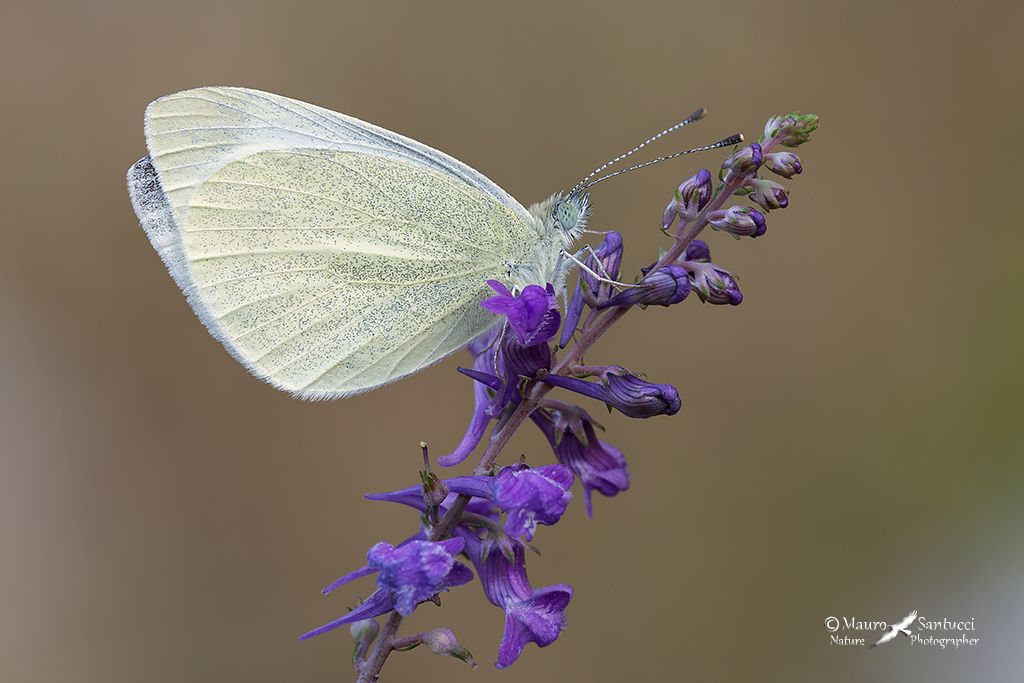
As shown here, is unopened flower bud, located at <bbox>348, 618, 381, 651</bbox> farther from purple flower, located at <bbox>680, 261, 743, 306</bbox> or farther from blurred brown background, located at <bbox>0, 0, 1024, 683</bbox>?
blurred brown background, located at <bbox>0, 0, 1024, 683</bbox>

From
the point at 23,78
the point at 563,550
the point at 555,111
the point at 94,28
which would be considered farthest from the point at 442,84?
the point at 563,550

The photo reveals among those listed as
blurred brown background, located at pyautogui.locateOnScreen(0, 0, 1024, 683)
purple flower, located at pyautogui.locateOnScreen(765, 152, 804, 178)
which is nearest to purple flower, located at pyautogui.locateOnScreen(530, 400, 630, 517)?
purple flower, located at pyautogui.locateOnScreen(765, 152, 804, 178)

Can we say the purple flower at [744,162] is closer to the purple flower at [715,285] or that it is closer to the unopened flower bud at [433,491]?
the purple flower at [715,285]

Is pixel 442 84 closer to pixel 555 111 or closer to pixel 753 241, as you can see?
pixel 555 111

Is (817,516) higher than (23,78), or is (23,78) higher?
(23,78)

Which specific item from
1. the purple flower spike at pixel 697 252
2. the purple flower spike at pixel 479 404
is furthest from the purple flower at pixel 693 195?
the purple flower spike at pixel 479 404


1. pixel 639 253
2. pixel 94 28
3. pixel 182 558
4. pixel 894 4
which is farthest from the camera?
pixel 894 4

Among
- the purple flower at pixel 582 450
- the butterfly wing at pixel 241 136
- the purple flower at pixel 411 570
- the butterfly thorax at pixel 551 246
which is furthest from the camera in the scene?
the butterfly thorax at pixel 551 246
